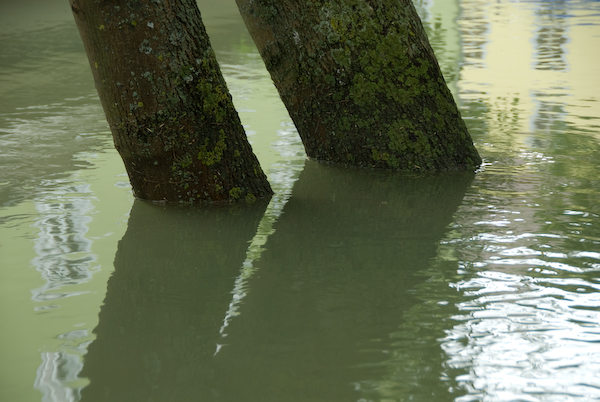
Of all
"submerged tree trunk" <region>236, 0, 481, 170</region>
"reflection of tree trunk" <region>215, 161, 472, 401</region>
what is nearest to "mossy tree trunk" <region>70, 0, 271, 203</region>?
"reflection of tree trunk" <region>215, 161, 472, 401</region>

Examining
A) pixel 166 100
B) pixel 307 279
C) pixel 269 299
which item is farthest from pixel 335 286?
pixel 166 100

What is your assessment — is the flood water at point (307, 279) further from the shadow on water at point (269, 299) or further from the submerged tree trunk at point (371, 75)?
the submerged tree trunk at point (371, 75)

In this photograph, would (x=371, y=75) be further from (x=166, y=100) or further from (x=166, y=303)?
→ (x=166, y=303)

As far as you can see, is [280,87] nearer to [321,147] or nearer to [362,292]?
[321,147]

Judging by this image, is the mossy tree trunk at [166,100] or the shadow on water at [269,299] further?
the mossy tree trunk at [166,100]

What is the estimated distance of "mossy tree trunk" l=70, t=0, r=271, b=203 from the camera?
322 centimetres

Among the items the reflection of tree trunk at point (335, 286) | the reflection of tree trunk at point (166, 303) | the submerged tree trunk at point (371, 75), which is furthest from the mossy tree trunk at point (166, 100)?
the submerged tree trunk at point (371, 75)

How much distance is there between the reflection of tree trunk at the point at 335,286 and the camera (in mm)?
2004

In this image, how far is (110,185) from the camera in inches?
152

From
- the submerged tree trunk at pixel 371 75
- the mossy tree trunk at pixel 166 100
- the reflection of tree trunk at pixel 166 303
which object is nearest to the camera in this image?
the reflection of tree trunk at pixel 166 303

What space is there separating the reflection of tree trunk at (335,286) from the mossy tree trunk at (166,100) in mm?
448

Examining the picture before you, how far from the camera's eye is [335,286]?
2564 mm

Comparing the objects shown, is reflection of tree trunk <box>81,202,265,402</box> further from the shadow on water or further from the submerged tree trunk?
the submerged tree trunk

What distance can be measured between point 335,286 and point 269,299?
0.87 ft
